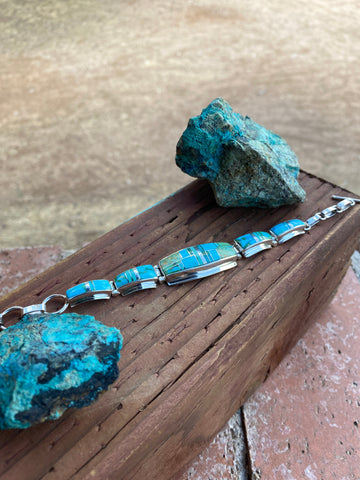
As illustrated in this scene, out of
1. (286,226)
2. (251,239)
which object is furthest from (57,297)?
(286,226)

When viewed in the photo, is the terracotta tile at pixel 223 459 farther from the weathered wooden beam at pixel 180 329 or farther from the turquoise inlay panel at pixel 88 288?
the turquoise inlay panel at pixel 88 288

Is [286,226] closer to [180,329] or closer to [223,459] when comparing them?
[180,329]

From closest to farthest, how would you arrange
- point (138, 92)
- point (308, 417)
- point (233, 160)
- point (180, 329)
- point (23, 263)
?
point (180, 329) → point (233, 160) → point (308, 417) → point (23, 263) → point (138, 92)

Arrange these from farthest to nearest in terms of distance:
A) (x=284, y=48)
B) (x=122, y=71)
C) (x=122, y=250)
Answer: (x=284, y=48) < (x=122, y=71) < (x=122, y=250)

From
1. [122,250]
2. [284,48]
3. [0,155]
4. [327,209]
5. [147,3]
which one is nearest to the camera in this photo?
[122,250]

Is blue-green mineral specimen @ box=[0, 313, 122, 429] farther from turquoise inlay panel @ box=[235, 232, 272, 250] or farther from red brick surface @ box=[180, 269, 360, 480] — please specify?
red brick surface @ box=[180, 269, 360, 480]

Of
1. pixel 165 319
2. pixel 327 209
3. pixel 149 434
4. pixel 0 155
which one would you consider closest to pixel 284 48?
pixel 0 155

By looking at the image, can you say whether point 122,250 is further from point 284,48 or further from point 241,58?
point 284,48

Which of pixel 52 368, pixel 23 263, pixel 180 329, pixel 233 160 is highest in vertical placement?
pixel 233 160
